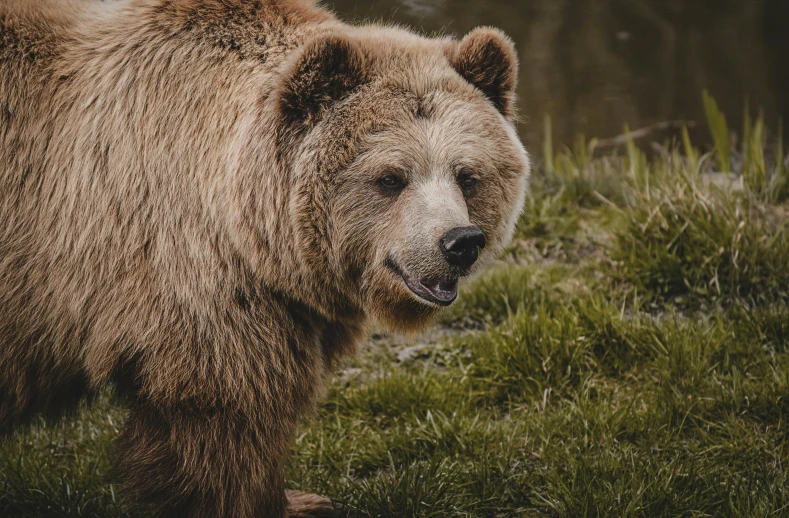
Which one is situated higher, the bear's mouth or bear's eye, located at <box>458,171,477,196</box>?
bear's eye, located at <box>458,171,477,196</box>

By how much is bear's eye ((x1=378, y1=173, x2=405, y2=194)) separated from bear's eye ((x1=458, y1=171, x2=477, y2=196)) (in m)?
0.26

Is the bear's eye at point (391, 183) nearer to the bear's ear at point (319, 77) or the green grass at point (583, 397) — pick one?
the bear's ear at point (319, 77)

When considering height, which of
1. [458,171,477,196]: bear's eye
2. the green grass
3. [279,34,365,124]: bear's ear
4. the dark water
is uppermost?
[279,34,365,124]: bear's ear

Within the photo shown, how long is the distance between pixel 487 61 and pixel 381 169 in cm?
74

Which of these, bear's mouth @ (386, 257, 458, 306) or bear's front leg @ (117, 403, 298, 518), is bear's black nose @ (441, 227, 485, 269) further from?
bear's front leg @ (117, 403, 298, 518)

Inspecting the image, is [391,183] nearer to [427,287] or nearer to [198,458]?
[427,287]

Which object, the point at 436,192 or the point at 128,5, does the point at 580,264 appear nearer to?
the point at 436,192

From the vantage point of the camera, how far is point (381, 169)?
3.18m

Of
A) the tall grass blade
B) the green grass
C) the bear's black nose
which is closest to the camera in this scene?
the bear's black nose

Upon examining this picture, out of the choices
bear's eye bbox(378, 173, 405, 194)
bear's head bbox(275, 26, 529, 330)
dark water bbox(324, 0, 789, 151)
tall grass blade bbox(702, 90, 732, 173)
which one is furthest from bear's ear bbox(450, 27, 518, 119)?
dark water bbox(324, 0, 789, 151)

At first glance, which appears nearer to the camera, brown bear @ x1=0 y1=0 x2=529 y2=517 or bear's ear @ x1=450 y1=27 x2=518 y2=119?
brown bear @ x1=0 y1=0 x2=529 y2=517

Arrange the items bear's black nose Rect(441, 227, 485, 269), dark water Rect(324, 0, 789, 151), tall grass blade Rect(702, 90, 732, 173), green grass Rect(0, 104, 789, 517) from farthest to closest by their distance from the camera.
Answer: dark water Rect(324, 0, 789, 151) → tall grass blade Rect(702, 90, 732, 173) → green grass Rect(0, 104, 789, 517) → bear's black nose Rect(441, 227, 485, 269)

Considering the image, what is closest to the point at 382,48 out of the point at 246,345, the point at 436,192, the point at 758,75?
the point at 436,192

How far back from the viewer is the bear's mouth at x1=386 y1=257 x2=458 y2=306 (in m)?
3.23
